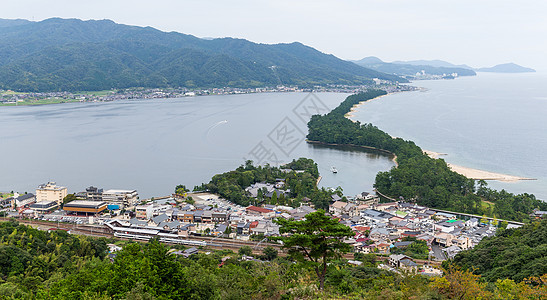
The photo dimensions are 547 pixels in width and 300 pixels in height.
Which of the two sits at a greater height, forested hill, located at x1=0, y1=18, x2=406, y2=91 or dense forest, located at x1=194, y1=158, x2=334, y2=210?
forested hill, located at x1=0, y1=18, x2=406, y2=91

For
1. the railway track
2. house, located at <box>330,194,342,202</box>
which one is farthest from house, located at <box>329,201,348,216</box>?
the railway track

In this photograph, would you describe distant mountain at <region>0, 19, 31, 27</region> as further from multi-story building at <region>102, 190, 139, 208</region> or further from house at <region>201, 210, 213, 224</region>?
house at <region>201, 210, 213, 224</region>

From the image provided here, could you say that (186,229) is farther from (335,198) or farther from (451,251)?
(451,251)

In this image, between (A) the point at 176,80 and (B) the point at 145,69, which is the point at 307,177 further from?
(B) the point at 145,69

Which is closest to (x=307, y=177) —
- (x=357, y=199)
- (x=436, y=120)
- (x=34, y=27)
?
(x=357, y=199)

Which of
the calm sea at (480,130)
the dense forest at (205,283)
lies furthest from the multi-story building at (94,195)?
the calm sea at (480,130)

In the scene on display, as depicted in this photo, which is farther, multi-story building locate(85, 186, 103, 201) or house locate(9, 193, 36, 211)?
multi-story building locate(85, 186, 103, 201)
